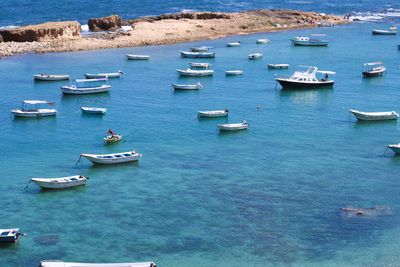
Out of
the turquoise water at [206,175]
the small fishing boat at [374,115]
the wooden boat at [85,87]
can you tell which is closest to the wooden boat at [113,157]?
the turquoise water at [206,175]

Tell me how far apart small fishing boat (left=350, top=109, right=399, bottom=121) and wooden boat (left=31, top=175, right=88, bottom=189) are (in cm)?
3225

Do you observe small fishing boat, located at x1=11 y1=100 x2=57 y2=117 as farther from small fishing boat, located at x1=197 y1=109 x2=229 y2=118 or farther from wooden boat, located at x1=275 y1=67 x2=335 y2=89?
wooden boat, located at x1=275 y1=67 x2=335 y2=89

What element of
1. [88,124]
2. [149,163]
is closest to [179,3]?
[88,124]

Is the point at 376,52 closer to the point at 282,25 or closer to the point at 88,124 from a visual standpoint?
the point at 282,25

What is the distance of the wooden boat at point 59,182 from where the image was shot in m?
57.9

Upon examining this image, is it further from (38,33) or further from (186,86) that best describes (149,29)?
(186,86)

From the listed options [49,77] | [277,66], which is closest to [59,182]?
[49,77]

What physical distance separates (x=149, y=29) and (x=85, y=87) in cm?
3928

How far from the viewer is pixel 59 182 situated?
5816 cm

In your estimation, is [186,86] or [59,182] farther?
[186,86]

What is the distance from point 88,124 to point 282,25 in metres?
74.0

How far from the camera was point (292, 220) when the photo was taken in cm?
5294

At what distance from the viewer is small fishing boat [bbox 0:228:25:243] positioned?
48406 mm

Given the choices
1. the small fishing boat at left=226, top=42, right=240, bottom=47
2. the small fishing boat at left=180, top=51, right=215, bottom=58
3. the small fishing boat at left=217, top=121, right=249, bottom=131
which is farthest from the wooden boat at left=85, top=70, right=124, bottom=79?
the small fishing boat at left=226, top=42, right=240, bottom=47
